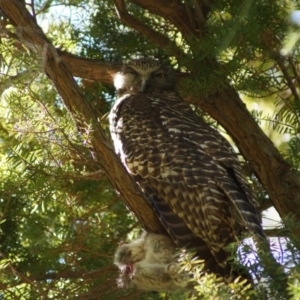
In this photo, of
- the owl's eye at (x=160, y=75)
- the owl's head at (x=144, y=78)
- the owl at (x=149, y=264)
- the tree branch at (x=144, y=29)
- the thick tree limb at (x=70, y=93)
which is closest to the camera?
the thick tree limb at (x=70, y=93)

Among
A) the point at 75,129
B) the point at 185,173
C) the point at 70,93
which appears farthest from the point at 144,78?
the point at 70,93

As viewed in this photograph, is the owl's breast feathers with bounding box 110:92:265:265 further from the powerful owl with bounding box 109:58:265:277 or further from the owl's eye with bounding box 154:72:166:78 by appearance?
the owl's eye with bounding box 154:72:166:78

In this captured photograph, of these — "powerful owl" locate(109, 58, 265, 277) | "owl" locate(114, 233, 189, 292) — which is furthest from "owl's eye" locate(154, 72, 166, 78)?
"owl" locate(114, 233, 189, 292)

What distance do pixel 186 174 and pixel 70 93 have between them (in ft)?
2.65

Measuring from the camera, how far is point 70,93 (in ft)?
12.9

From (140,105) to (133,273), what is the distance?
122 centimetres

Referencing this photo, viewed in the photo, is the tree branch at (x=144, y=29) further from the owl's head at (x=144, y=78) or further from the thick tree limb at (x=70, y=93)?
the thick tree limb at (x=70, y=93)

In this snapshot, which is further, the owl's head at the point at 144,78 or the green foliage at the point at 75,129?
the owl's head at the point at 144,78

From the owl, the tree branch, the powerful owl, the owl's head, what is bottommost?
the owl

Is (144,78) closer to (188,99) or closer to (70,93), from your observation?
(188,99)

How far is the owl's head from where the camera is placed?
17.9 ft

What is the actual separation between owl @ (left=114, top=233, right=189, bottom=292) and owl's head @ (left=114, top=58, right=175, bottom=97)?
144 centimetres

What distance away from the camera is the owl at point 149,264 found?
4.10 m

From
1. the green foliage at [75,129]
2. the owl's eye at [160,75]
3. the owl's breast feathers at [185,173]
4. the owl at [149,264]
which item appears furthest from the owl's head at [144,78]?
the owl at [149,264]
